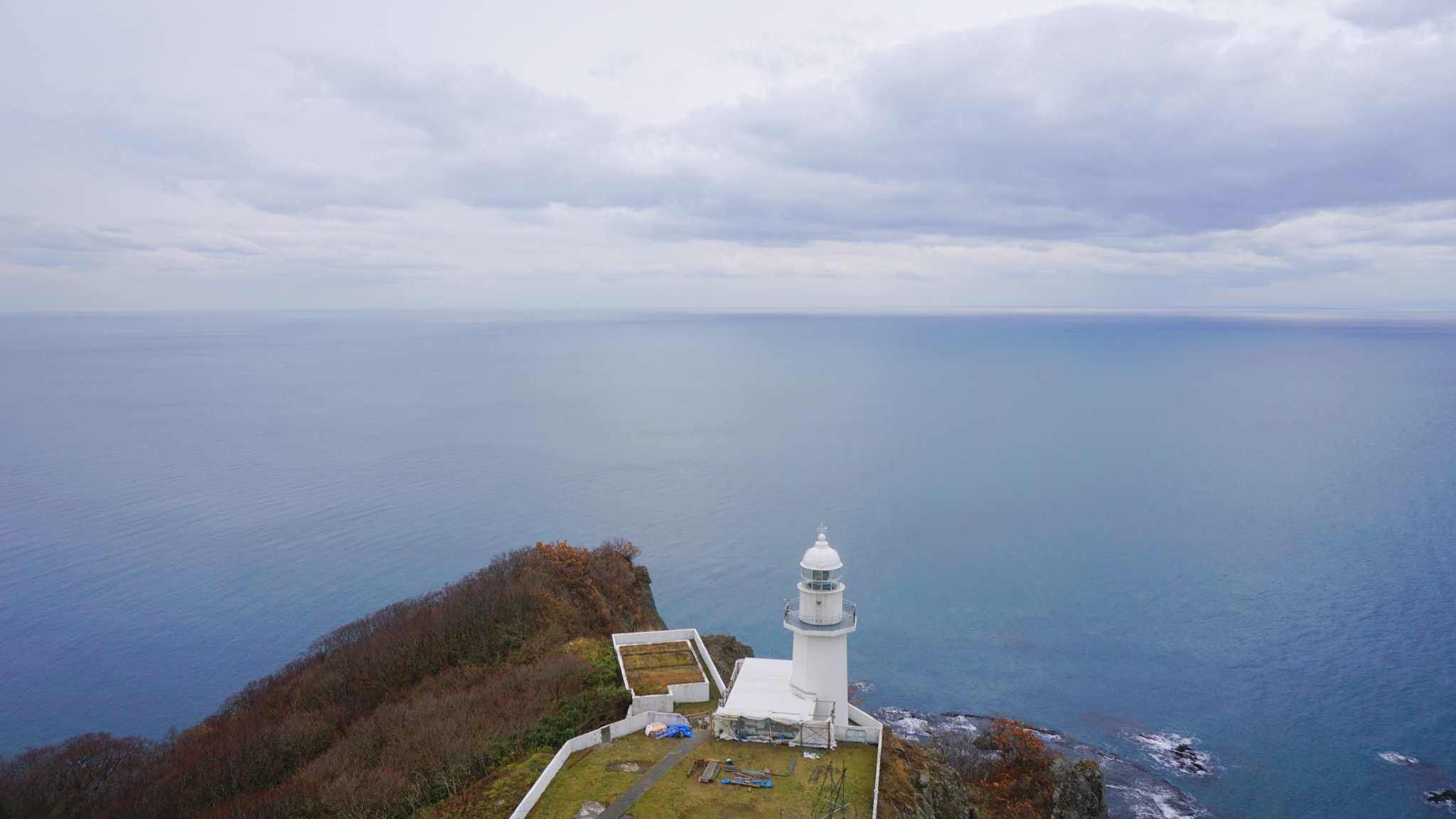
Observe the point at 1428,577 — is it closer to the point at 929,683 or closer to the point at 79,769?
the point at 929,683

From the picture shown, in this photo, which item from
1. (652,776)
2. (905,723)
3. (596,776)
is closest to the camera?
(652,776)

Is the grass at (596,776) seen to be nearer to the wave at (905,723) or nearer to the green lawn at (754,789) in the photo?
the green lawn at (754,789)

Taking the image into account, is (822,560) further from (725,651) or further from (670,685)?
(725,651)

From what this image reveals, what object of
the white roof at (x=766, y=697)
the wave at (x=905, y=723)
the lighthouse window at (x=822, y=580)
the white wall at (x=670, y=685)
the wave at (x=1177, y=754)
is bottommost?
the wave at (x=905, y=723)

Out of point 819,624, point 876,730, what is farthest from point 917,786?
point 819,624

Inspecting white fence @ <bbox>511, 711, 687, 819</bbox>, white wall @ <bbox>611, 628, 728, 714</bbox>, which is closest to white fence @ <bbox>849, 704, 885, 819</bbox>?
white wall @ <bbox>611, 628, 728, 714</bbox>

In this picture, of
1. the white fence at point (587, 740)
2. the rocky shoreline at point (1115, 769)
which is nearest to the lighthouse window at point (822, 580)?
the white fence at point (587, 740)
